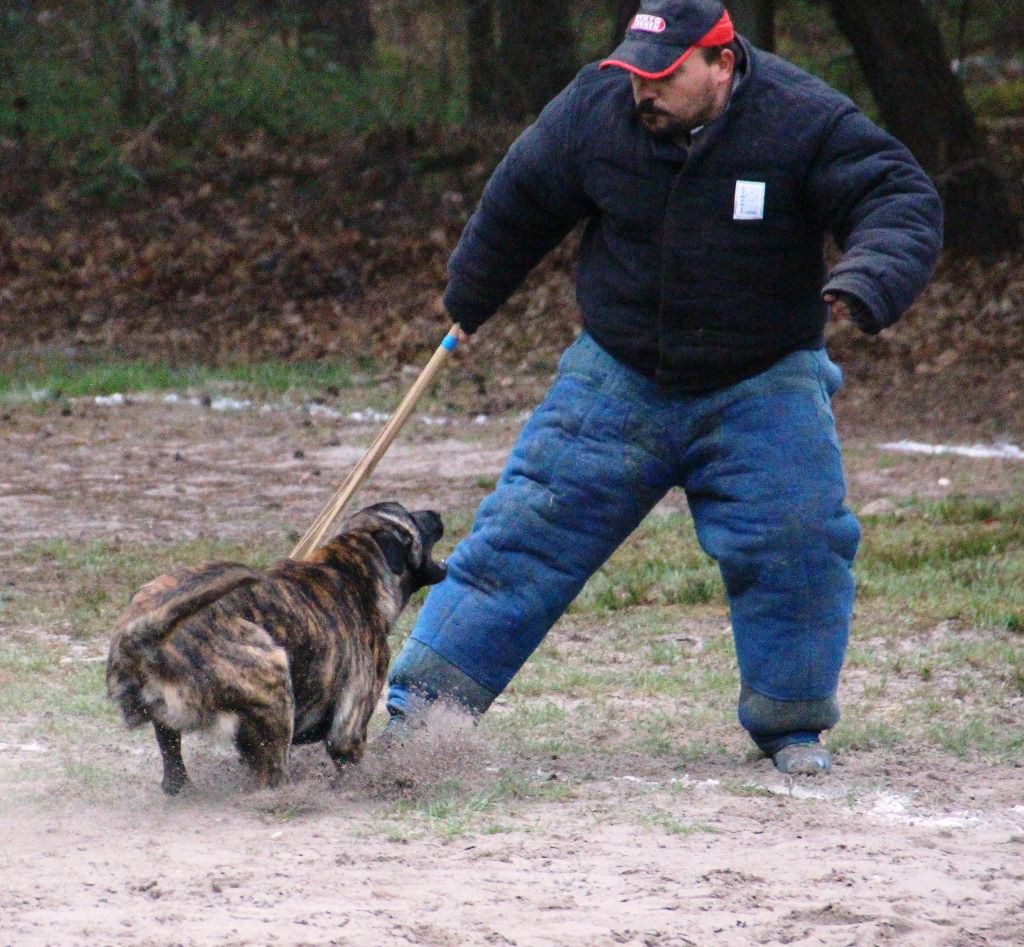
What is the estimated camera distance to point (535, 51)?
19.2 m

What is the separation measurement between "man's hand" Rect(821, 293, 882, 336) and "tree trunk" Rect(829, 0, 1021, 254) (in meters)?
10.5

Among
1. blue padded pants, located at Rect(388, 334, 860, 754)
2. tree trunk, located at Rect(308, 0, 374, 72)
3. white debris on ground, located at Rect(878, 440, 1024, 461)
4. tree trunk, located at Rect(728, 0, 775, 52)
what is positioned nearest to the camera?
blue padded pants, located at Rect(388, 334, 860, 754)

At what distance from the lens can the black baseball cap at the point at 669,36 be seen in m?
5.02

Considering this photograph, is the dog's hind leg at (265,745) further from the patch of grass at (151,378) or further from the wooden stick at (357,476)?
the patch of grass at (151,378)

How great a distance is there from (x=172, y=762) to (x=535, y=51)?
15326mm

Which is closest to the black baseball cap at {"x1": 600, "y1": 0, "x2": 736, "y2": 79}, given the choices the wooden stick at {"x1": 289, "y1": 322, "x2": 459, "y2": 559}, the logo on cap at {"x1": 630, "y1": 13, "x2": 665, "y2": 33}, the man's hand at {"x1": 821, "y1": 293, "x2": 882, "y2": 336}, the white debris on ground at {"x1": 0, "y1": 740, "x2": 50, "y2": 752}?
the logo on cap at {"x1": 630, "y1": 13, "x2": 665, "y2": 33}

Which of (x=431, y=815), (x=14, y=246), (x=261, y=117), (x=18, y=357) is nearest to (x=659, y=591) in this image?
(x=431, y=815)

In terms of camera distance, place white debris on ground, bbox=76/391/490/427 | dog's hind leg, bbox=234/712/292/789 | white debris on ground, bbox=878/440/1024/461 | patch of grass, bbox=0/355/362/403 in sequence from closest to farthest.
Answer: dog's hind leg, bbox=234/712/292/789
white debris on ground, bbox=878/440/1024/461
white debris on ground, bbox=76/391/490/427
patch of grass, bbox=0/355/362/403

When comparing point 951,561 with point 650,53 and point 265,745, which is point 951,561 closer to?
point 650,53

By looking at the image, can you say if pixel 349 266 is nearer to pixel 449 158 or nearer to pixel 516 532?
pixel 449 158

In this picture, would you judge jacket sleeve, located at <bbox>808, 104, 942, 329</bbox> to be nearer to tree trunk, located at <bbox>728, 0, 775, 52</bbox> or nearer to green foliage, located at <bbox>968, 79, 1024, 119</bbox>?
tree trunk, located at <bbox>728, 0, 775, 52</bbox>

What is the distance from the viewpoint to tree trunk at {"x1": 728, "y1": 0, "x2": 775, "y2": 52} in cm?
1479

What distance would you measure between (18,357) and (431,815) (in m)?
11.1

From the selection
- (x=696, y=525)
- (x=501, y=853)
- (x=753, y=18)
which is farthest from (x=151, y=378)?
(x=501, y=853)
